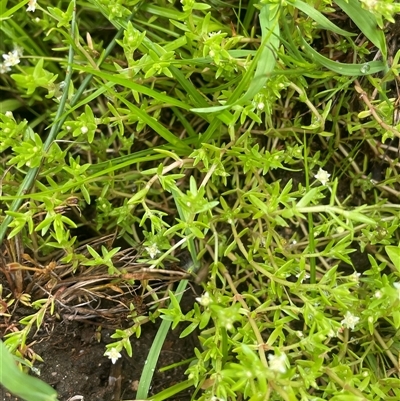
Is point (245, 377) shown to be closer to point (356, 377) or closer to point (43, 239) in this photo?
point (356, 377)

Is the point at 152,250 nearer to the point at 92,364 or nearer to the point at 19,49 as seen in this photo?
the point at 92,364

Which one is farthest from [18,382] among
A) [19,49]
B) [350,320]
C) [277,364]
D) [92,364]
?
[19,49]

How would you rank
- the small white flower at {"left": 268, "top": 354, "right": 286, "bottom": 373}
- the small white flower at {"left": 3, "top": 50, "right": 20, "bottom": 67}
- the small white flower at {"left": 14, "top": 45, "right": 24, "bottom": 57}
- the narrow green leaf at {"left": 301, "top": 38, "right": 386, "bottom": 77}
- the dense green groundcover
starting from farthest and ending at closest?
the small white flower at {"left": 14, "top": 45, "right": 24, "bottom": 57}, the small white flower at {"left": 3, "top": 50, "right": 20, "bottom": 67}, the narrow green leaf at {"left": 301, "top": 38, "right": 386, "bottom": 77}, the dense green groundcover, the small white flower at {"left": 268, "top": 354, "right": 286, "bottom": 373}

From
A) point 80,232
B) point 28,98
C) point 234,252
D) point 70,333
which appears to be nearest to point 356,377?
point 234,252

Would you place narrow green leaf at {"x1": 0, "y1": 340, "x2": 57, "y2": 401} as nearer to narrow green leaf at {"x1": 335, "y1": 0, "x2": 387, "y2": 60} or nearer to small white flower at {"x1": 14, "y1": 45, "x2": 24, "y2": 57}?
small white flower at {"x1": 14, "y1": 45, "x2": 24, "y2": 57}

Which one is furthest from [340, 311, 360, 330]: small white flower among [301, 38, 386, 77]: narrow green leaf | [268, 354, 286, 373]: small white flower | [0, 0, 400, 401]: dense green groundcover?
[301, 38, 386, 77]: narrow green leaf

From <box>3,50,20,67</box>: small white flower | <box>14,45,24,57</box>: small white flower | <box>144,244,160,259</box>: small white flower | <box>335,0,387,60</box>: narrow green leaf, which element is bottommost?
<box>144,244,160,259</box>: small white flower
